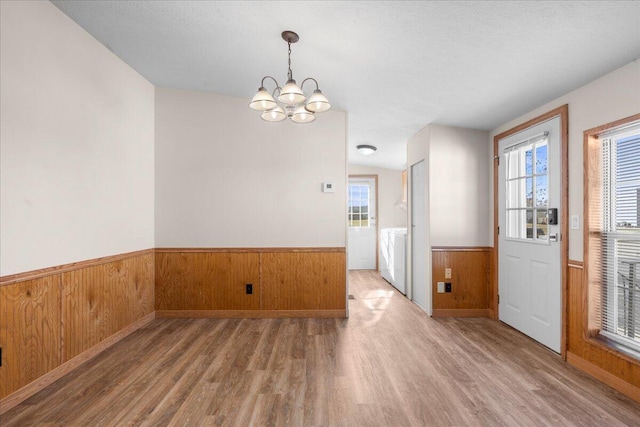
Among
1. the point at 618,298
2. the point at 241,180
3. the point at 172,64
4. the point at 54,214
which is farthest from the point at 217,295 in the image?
the point at 618,298

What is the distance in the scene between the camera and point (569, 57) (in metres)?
2.21

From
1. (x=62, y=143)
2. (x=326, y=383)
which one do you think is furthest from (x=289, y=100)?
(x=326, y=383)

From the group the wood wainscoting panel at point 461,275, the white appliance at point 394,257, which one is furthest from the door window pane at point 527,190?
the white appliance at point 394,257

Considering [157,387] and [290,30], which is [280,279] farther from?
[290,30]

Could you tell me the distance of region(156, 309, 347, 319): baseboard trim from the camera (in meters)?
3.86

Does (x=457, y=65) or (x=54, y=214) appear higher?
(x=457, y=65)

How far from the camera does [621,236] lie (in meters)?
2.36

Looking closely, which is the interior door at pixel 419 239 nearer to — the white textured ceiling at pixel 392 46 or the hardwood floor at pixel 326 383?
the hardwood floor at pixel 326 383

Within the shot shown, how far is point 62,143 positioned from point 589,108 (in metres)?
3.98

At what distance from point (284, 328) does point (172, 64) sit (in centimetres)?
287

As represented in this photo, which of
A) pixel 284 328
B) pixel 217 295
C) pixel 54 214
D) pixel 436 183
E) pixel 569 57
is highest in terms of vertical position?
pixel 569 57

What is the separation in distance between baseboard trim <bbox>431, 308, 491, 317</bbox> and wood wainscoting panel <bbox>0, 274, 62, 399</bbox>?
363 centimetres

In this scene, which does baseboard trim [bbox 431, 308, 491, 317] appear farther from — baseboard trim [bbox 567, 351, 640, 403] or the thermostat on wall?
the thermostat on wall

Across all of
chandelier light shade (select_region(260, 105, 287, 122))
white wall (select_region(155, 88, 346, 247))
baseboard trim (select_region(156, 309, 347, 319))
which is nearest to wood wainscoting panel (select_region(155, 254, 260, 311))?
baseboard trim (select_region(156, 309, 347, 319))
